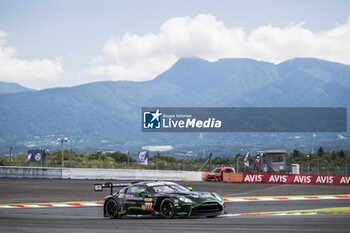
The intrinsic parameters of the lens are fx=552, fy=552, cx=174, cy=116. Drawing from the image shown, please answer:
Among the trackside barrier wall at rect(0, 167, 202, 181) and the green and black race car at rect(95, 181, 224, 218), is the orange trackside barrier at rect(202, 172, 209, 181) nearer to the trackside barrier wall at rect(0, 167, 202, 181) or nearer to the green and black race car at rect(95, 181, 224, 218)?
the trackside barrier wall at rect(0, 167, 202, 181)

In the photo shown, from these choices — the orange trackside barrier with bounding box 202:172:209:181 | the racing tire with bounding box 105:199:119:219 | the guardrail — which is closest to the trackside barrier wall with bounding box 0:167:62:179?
the orange trackside barrier with bounding box 202:172:209:181

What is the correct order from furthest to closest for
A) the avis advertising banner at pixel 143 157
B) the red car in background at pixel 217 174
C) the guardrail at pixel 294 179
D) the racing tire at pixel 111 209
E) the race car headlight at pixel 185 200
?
the avis advertising banner at pixel 143 157 < the red car in background at pixel 217 174 < the guardrail at pixel 294 179 < the racing tire at pixel 111 209 < the race car headlight at pixel 185 200

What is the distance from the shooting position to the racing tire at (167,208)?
16.0 m

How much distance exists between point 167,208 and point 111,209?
228 centimetres

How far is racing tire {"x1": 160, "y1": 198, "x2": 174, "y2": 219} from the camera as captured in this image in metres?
16.0

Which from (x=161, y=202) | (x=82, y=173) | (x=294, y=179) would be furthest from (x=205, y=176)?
(x=161, y=202)

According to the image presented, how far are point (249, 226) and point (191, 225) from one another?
1482 millimetres

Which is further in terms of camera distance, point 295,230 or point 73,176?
point 73,176

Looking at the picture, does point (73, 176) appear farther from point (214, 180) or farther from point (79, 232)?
point (79, 232)

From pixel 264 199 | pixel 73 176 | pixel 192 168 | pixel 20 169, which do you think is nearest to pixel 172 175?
pixel 192 168

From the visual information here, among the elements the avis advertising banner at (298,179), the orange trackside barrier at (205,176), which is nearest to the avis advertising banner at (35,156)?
the orange trackside barrier at (205,176)

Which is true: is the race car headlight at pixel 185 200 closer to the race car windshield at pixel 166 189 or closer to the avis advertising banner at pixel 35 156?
the race car windshield at pixel 166 189

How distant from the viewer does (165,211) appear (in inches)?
640

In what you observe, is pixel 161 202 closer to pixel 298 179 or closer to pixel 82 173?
pixel 298 179
